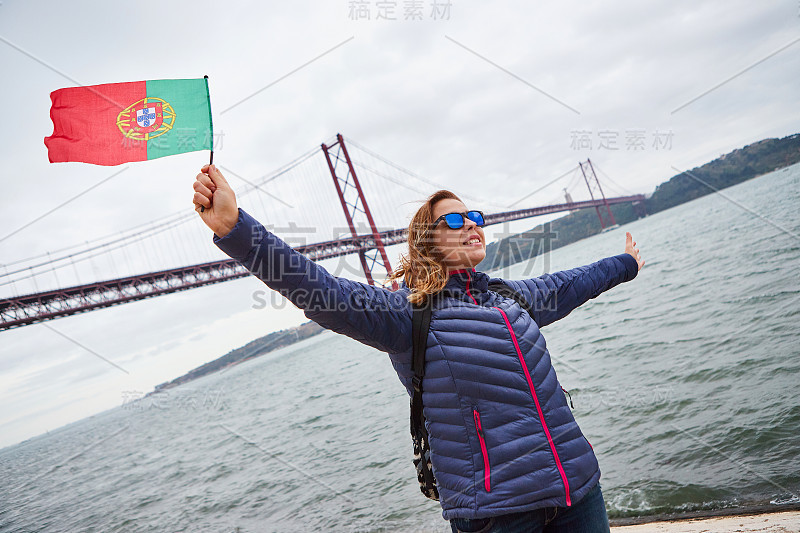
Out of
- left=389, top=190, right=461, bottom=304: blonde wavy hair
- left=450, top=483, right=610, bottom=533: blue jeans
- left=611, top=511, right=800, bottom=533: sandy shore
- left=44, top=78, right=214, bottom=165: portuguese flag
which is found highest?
left=44, top=78, right=214, bottom=165: portuguese flag

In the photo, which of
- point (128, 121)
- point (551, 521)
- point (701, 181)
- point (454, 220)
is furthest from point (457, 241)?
point (701, 181)

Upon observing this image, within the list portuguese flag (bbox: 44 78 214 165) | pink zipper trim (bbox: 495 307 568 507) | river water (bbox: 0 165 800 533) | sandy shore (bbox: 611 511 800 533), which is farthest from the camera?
river water (bbox: 0 165 800 533)

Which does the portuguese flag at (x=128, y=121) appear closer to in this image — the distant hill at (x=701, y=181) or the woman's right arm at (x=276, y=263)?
the woman's right arm at (x=276, y=263)

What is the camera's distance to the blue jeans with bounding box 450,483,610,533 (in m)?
1.29

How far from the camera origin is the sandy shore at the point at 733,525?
2180mm

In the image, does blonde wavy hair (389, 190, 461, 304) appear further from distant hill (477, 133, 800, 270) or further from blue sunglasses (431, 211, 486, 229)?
distant hill (477, 133, 800, 270)

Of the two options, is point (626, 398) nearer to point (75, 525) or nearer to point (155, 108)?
point (155, 108)

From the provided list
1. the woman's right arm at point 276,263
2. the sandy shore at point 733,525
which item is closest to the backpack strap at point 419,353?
the woman's right arm at point 276,263

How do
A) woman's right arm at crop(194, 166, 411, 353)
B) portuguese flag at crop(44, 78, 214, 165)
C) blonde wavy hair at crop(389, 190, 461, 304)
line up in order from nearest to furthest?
woman's right arm at crop(194, 166, 411, 353) < blonde wavy hair at crop(389, 190, 461, 304) < portuguese flag at crop(44, 78, 214, 165)

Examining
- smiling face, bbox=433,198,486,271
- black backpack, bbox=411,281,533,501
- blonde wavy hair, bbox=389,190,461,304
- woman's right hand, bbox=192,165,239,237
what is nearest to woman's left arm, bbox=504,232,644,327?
black backpack, bbox=411,281,533,501

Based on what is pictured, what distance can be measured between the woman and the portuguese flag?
880 millimetres

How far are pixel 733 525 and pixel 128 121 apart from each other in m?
3.46

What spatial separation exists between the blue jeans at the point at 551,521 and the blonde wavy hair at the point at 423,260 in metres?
0.65

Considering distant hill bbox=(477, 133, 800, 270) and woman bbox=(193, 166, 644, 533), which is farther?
distant hill bbox=(477, 133, 800, 270)
